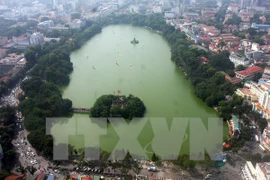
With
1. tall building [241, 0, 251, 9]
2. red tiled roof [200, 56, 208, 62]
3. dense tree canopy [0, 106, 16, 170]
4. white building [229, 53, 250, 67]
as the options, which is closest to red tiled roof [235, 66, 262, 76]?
white building [229, 53, 250, 67]

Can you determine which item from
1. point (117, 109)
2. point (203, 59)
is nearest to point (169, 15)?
point (203, 59)

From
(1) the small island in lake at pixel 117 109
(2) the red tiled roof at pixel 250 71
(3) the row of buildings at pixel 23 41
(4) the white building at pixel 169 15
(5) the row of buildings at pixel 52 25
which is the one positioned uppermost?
(4) the white building at pixel 169 15

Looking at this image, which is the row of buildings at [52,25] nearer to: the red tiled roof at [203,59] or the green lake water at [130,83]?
the green lake water at [130,83]

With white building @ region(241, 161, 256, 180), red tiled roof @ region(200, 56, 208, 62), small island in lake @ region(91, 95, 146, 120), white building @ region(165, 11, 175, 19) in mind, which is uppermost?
white building @ region(165, 11, 175, 19)

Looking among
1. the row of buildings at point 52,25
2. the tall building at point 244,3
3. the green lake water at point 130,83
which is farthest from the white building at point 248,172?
the tall building at point 244,3

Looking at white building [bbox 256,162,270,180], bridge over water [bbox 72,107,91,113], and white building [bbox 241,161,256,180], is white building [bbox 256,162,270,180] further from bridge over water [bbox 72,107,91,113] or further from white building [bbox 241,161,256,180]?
bridge over water [bbox 72,107,91,113]

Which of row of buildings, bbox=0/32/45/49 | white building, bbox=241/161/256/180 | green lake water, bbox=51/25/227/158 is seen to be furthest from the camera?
row of buildings, bbox=0/32/45/49
